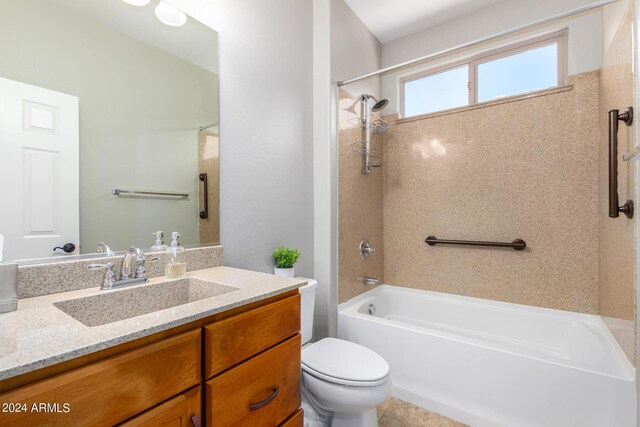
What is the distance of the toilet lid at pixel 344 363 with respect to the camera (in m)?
1.30

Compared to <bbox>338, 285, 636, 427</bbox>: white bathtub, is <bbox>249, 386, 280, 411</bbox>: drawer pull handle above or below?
above

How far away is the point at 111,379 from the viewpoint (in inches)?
23.1

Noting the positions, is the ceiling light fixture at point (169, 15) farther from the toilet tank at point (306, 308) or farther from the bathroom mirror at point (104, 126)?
the toilet tank at point (306, 308)

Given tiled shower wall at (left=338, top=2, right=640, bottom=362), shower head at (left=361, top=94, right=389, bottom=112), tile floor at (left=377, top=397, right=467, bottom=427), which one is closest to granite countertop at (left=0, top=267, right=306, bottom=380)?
tile floor at (left=377, top=397, right=467, bottom=427)

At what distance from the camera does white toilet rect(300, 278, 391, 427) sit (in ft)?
4.20

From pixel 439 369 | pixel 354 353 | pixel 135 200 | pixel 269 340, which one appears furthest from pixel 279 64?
pixel 439 369

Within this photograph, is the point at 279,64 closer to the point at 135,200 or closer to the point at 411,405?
the point at 135,200

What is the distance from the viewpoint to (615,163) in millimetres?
1391

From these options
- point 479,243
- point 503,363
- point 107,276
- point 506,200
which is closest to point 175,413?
point 107,276

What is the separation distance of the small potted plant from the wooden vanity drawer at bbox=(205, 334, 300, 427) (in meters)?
0.65

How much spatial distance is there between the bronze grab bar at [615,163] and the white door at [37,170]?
7.25 feet

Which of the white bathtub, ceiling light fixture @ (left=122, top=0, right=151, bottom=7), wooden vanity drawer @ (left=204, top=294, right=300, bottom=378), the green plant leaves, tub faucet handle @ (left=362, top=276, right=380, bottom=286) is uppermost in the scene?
ceiling light fixture @ (left=122, top=0, right=151, bottom=7)

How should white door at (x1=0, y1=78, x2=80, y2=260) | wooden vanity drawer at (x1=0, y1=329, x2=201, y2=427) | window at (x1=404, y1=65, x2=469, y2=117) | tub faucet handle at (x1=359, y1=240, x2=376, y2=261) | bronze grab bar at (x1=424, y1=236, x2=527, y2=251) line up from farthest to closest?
window at (x1=404, y1=65, x2=469, y2=117)
tub faucet handle at (x1=359, y1=240, x2=376, y2=261)
bronze grab bar at (x1=424, y1=236, x2=527, y2=251)
white door at (x1=0, y1=78, x2=80, y2=260)
wooden vanity drawer at (x1=0, y1=329, x2=201, y2=427)

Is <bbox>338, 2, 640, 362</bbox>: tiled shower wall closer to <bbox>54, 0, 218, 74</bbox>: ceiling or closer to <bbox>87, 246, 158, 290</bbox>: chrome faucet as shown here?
<bbox>54, 0, 218, 74</bbox>: ceiling
